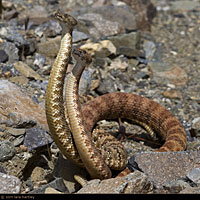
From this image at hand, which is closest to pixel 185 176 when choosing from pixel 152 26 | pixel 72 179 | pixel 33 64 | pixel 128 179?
pixel 128 179

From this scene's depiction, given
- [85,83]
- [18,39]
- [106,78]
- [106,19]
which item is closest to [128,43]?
[106,19]

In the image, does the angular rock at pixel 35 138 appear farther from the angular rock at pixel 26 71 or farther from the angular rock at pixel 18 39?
the angular rock at pixel 18 39

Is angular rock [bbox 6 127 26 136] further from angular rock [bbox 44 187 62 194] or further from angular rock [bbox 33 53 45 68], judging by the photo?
angular rock [bbox 33 53 45 68]

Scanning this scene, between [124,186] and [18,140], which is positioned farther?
[18,140]

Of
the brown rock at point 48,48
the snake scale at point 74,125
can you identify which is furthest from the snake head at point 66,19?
the brown rock at point 48,48

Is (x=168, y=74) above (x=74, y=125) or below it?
below

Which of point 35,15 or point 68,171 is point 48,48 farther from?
point 68,171
